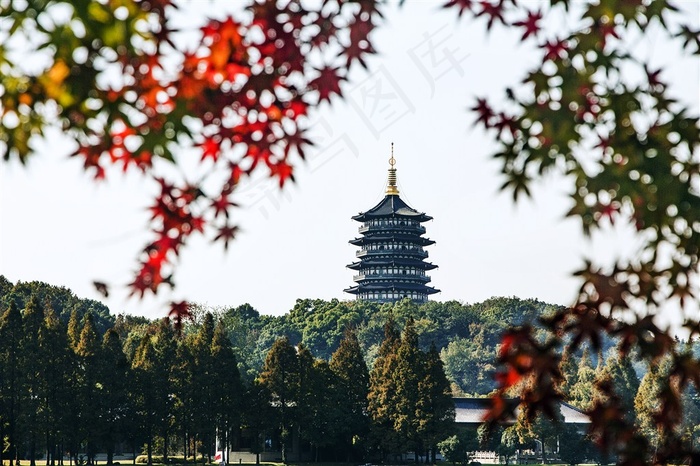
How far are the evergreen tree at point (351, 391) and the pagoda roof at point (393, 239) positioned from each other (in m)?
51.4

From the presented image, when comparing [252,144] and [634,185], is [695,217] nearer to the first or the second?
[634,185]

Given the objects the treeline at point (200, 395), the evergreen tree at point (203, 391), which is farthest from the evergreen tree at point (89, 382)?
the evergreen tree at point (203, 391)

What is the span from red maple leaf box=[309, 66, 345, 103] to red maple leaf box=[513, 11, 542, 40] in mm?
675

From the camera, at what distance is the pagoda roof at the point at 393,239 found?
9719 centimetres

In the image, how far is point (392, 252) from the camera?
9794cm

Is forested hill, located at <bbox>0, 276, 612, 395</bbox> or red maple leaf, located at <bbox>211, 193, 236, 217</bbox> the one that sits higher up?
forested hill, located at <bbox>0, 276, 612, 395</bbox>

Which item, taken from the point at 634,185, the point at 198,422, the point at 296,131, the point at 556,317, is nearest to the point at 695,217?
the point at 634,185

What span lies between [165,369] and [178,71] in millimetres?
39565

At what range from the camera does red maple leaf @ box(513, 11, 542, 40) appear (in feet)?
12.5

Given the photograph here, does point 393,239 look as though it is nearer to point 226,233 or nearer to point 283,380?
point 283,380

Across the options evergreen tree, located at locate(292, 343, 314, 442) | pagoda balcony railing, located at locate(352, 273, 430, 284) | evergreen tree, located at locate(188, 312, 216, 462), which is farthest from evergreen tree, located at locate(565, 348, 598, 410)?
pagoda balcony railing, located at locate(352, 273, 430, 284)

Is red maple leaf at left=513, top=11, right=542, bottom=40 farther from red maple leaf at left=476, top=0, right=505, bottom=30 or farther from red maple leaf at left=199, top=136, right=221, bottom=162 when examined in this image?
red maple leaf at left=199, top=136, right=221, bottom=162

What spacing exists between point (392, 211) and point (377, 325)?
1076 cm

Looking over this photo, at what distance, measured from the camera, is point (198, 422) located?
4119 cm
